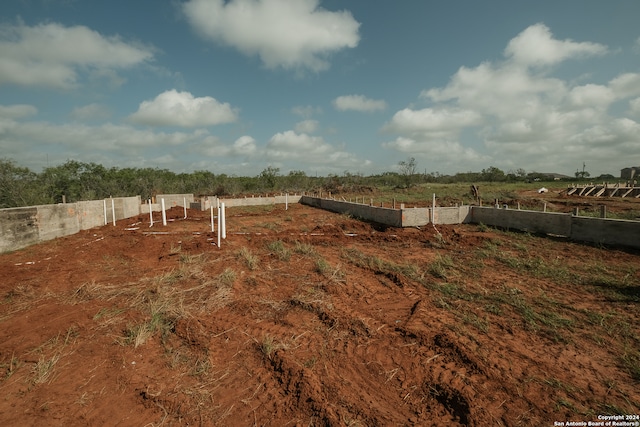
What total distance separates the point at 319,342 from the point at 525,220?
10896mm

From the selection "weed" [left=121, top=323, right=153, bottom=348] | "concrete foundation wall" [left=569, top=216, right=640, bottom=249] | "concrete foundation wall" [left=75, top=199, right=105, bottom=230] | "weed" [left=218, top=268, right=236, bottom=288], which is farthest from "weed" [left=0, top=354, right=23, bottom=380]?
"concrete foundation wall" [left=569, top=216, right=640, bottom=249]

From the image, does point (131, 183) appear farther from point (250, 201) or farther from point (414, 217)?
point (414, 217)

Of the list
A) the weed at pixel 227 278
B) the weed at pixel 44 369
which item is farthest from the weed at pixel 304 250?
the weed at pixel 44 369

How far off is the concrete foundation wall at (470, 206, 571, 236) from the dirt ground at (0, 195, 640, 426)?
264 centimetres

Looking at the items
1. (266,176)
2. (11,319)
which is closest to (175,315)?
(11,319)

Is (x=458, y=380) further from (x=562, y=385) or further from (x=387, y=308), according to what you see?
(x=387, y=308)

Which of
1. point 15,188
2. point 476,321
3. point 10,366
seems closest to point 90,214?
point 15,188

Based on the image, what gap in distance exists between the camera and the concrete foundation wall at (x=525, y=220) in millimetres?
10422

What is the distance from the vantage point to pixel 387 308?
5230 millimetres

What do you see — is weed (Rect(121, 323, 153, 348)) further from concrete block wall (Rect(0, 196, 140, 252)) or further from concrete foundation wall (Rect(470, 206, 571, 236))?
concrete foundation wall (Rect(470, 206, 571, 236))

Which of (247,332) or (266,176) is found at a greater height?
(266,176)

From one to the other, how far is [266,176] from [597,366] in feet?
151

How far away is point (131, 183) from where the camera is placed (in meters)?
33.9

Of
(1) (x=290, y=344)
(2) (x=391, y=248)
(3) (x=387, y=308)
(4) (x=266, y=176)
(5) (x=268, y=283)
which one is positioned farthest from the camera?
(4) (x=266, y=176)
